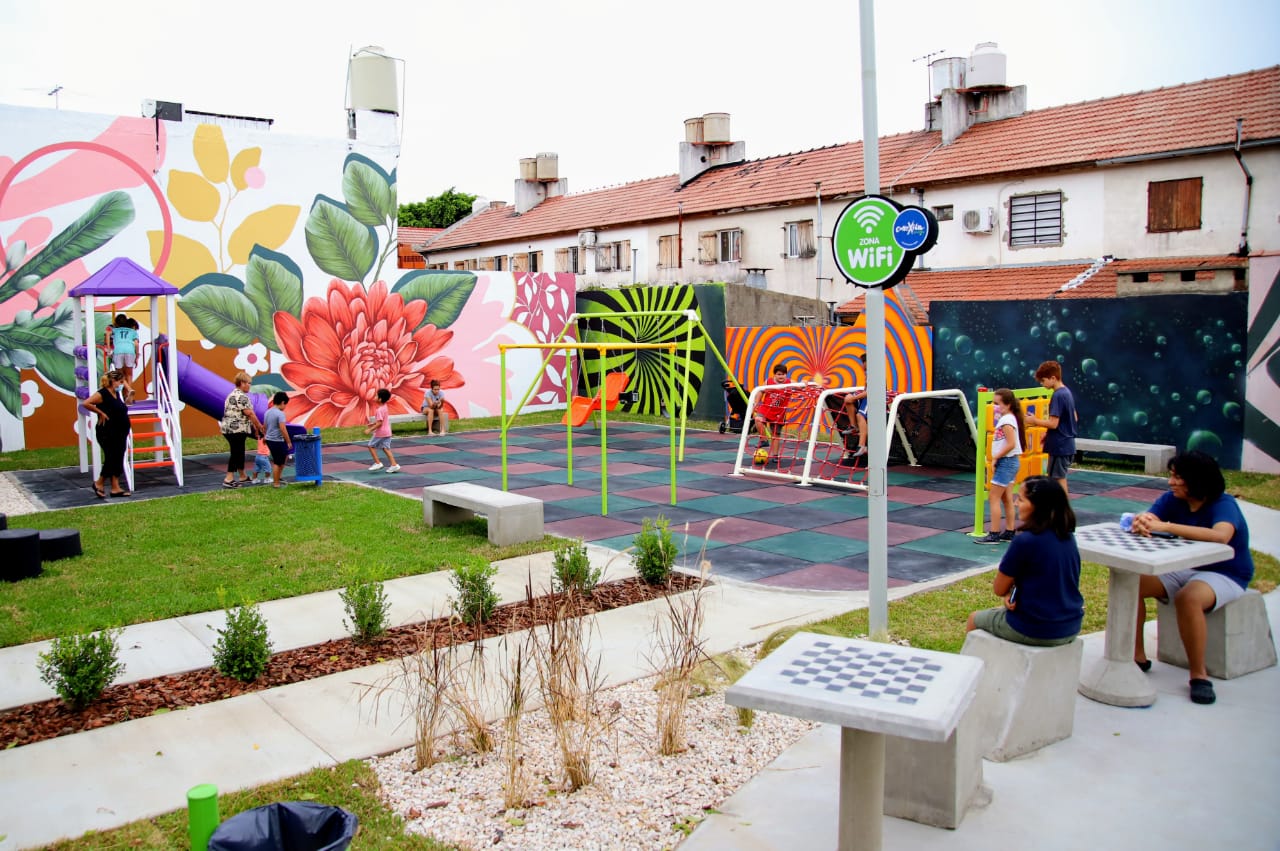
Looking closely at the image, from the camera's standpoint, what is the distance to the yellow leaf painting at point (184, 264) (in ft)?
62.5

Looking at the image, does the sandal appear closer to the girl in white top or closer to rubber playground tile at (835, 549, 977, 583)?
rubber playground tile at (835, 549, 977, 583)

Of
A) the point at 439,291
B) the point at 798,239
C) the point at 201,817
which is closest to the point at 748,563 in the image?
the point at 201,817

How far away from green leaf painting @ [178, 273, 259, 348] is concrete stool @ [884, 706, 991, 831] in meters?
18.7

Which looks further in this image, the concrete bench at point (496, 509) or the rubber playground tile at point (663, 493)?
the rubber playground tile at point (663, 493)

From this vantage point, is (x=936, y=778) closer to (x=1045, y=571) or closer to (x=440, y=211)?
(x=1045, y=571)

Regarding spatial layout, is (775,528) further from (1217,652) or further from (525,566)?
(1217,652)

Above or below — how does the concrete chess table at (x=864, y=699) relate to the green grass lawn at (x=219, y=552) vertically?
above

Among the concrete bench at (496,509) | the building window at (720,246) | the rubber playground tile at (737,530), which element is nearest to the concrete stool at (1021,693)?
the rubber playground tile at (737,530)

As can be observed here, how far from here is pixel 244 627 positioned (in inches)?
235

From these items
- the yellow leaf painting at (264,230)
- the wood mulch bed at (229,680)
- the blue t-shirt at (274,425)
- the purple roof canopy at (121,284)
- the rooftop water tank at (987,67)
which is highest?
the rooftop water tank at (987,67)

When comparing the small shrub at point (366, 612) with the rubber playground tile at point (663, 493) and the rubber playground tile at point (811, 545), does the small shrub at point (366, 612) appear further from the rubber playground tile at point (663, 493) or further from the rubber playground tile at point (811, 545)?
the rubber playground tile at point (663, 493)

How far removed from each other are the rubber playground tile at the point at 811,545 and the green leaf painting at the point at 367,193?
1523cm

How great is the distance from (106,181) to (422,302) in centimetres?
704

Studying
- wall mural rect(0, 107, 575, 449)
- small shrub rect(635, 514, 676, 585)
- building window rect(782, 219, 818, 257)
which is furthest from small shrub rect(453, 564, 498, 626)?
building window rect(782, 219, 818, 257)
